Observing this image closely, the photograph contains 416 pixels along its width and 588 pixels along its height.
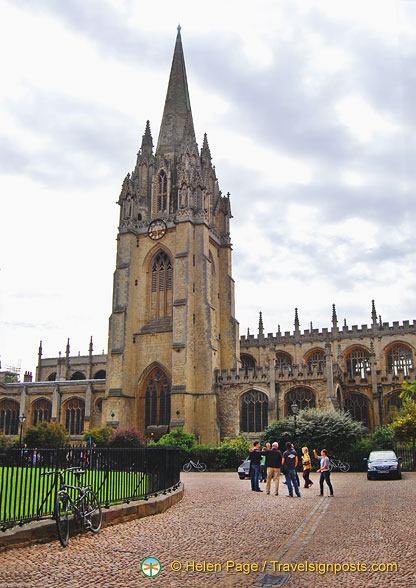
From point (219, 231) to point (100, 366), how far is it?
75.3 feet

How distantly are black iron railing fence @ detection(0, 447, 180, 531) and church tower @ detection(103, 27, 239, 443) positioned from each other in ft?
87.3

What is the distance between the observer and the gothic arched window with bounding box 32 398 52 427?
51875 mm

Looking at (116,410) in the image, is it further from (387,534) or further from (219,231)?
(387,534)

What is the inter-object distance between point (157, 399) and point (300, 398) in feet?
37.1

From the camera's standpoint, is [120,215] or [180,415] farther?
[120,215]

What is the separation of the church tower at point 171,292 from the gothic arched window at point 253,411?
6.86 ft

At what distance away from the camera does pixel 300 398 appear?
40500mm

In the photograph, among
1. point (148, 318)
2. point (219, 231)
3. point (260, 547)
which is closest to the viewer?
point (260, 547)

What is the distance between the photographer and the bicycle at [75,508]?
8.91 m

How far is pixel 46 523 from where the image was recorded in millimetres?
9117

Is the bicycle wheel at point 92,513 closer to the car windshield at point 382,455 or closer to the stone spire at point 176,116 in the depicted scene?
the car windshield at point 382,455

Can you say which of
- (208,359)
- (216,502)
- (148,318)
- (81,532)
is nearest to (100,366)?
(148,318)

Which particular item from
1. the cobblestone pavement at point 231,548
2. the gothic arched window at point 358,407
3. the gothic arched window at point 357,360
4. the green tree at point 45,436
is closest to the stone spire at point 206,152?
the gothic arched window at point 357,360

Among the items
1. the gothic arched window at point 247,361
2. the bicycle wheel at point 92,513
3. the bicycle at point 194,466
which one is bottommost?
the bicycle at point 194,466
